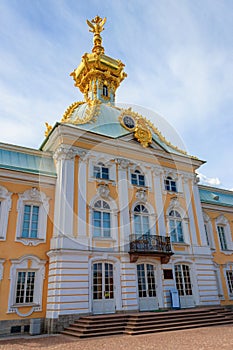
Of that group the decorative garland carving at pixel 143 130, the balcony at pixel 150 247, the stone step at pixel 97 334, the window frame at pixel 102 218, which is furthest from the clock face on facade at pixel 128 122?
the stone step at pixel 97 334

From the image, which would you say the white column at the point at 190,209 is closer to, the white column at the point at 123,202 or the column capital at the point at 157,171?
the column capital at the point at 157,171

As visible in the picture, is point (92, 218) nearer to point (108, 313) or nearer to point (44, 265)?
point (44, 265)

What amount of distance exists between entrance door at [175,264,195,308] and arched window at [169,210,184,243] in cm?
168

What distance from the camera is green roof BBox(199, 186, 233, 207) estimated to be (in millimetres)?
22122

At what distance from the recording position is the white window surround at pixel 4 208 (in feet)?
44.6

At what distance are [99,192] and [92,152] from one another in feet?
8.24

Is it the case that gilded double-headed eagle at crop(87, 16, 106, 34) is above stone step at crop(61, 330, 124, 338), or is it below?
above

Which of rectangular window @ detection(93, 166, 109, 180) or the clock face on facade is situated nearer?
rectangular window @ detection(93, 166, 109, 180)

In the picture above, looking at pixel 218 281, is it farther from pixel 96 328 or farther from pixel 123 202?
pixel 96 328

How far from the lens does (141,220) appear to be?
55.9ft

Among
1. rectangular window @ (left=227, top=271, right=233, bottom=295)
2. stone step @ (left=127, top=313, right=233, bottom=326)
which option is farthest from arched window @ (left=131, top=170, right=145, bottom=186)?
rectangular window @ (left=227, top=271, right=233, bottom=295)

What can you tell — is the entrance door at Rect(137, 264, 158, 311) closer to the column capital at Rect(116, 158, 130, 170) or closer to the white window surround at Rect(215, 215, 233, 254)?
the column capital at Rect(116, 158, 130, 170)

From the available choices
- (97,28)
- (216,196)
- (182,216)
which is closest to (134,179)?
(182,216)

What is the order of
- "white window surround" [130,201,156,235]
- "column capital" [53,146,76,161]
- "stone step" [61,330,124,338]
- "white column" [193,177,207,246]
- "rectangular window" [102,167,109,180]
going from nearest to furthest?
"stone step" [61,330,124,338]
"column capital" [53,146,76,161]
"white window surround" [130,201,156,235]
"rectangular window" [102,167,109,180]
"white column" [193,177,207,246]
